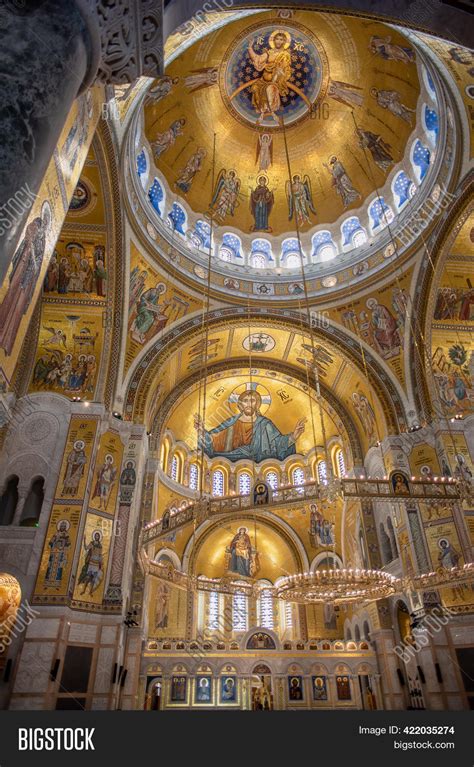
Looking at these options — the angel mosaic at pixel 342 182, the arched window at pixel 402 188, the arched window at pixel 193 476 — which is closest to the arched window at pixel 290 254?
the angel mosaic at pixel 342 182

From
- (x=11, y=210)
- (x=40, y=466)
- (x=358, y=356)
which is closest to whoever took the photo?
(x=11, y=210)

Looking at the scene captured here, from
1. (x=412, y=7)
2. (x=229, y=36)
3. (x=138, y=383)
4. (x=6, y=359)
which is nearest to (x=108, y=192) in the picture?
(x=138, y=383)

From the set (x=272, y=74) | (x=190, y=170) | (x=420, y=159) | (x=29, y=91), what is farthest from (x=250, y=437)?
(x=29, y=91)

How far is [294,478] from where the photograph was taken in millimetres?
23734

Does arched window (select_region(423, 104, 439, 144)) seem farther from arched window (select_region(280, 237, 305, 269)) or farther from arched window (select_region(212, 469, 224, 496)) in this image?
arched window (select_region(212, 469, 224, 496))

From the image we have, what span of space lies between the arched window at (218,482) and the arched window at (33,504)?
10.5 m

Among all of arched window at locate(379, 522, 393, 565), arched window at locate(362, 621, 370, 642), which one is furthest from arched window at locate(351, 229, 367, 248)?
arched window at locate(362, 621, 370, 642)

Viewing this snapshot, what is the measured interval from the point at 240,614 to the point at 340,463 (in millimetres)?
8421

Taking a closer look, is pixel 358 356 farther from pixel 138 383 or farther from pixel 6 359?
pixel 6 359

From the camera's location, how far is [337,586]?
40.3 ft

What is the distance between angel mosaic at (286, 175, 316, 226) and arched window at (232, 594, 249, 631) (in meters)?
17.6

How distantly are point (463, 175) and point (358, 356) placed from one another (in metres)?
7.09

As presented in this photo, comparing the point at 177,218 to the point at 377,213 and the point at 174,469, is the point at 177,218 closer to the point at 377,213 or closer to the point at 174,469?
the point at 377,213

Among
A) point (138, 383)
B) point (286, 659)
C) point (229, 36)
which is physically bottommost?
point (286, 659)
